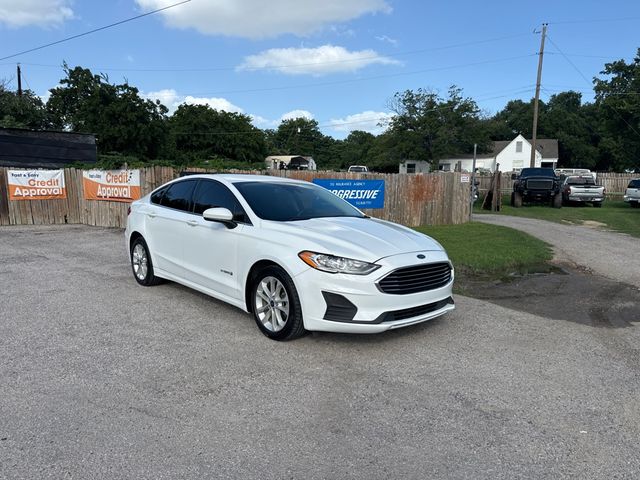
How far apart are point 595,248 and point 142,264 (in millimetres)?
9869

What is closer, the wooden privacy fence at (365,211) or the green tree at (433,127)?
the wooden privacy fence at (365,211)

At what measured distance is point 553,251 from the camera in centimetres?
1076

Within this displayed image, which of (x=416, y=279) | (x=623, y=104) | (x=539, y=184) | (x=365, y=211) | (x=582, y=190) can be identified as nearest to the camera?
(x=416, y=279)

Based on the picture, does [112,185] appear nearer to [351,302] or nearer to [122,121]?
[351,302]

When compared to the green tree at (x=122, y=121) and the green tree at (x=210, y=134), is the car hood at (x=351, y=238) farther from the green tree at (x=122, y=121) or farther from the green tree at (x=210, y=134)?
the green tree at (x=210, y=134)

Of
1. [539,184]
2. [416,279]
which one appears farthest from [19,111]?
[416,279]

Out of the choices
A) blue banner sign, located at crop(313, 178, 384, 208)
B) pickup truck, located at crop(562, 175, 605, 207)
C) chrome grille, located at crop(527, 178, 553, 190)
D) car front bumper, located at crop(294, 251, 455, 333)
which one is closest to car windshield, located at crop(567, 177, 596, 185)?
pickup truck, located at crop(562, 175, 605, 207)

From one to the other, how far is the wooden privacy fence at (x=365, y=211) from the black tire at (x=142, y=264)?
6556mm

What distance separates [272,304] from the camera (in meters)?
4.97

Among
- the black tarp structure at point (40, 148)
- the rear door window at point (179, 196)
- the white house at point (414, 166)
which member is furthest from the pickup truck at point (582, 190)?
the white house at point (414, 166)

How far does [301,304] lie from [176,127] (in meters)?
55.3

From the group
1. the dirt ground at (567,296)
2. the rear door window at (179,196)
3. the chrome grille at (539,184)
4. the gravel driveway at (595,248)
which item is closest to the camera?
the dirt ground at (567,296)

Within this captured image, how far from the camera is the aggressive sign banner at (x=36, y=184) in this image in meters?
15.0

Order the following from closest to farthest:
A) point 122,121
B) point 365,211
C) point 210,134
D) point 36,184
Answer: point 365,211
point 36,184
point 122,121
point 210,134
